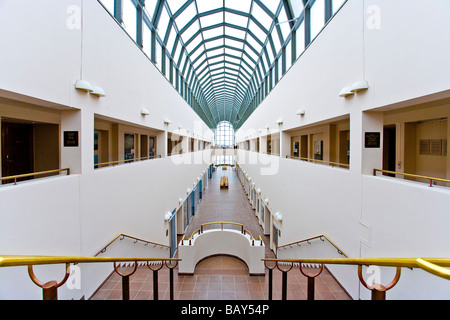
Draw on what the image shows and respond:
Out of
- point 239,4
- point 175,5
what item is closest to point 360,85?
point 175,5

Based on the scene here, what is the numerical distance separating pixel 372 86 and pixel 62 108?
5.09 m

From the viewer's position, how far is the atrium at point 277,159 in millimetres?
2643

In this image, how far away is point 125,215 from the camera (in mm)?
5508

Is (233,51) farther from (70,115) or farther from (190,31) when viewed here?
(70,115)

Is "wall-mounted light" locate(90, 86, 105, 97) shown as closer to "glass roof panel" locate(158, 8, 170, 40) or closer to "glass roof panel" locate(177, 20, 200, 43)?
"glass roof panel" locate(158, 8, 170, 40)

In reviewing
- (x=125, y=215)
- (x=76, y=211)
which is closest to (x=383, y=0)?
(x=76, y=211)

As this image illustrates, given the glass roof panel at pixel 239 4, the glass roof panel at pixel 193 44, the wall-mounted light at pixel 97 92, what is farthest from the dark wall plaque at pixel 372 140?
the glass roof panel at pixel 193 44

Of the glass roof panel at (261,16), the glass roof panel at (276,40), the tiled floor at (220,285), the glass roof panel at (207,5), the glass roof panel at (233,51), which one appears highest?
the glass roof panel at (233,51)

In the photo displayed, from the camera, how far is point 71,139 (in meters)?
3.83

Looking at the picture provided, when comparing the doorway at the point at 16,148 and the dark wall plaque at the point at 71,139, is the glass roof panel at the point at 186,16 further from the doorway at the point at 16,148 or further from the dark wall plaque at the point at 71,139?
the dark wall plaque at the point at 71,139

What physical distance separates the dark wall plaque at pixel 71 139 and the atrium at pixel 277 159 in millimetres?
26

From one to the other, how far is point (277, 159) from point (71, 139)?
24.4ft

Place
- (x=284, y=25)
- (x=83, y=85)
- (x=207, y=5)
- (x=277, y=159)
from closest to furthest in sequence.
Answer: (x=83, y=85) < (x=284, y=25) < (x=277, y=159) < (x=207, y=5)
